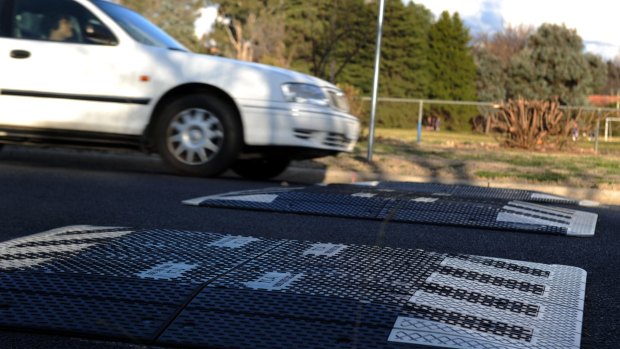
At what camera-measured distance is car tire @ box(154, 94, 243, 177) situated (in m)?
7.94

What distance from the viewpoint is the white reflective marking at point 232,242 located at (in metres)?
3.88

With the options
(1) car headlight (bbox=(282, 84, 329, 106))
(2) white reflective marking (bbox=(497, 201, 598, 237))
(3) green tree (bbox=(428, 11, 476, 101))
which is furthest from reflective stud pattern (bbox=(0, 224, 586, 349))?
(3) green tree (bbox=(428, 11, 476, 101))

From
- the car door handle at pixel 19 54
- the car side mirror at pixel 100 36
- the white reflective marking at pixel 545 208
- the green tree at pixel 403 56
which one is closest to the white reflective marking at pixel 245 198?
the white reflective marking at pixel 545 208

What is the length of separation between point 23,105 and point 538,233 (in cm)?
502

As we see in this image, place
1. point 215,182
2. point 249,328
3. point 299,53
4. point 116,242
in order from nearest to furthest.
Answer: point 249,328, point 116,242, point 215,182, point 299,53

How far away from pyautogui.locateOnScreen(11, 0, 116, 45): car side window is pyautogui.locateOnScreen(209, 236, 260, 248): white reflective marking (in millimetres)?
4507

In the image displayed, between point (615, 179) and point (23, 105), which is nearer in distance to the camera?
point (23, 105)

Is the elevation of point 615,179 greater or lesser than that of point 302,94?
lesser

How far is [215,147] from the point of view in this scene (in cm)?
798

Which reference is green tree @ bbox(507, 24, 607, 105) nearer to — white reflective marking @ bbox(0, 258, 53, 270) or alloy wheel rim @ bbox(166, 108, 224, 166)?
alloy wheel rim @ bbox(166, 108, 224, 166)

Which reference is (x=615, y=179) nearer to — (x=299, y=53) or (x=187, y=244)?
(x=187, y=244)

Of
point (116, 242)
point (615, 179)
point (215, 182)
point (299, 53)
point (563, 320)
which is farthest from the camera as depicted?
point (299, 53)

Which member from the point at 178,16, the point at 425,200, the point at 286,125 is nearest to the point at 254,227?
the point at 425,200

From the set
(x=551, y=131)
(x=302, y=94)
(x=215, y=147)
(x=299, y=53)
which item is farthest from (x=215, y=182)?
(x=299, y=53)
